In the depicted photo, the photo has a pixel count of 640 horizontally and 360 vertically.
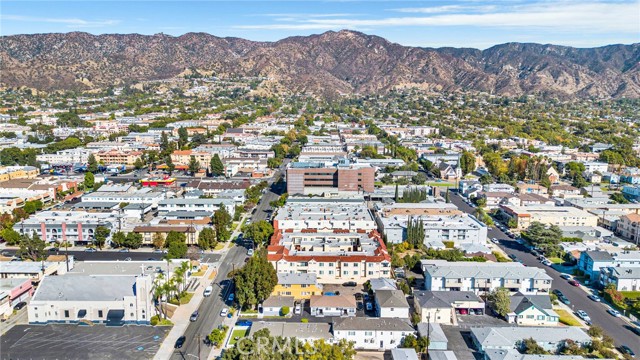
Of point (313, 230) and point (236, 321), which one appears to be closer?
point (236, 321)

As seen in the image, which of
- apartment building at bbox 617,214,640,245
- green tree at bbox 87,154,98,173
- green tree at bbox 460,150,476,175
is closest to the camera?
apartment building at bbox 617,214,640,245

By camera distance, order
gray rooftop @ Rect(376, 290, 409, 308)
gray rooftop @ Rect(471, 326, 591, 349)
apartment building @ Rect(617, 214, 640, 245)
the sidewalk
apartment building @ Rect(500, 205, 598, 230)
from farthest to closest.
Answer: apartment building @ Rect(500, 205, 598, 230) → apartment building @ Rect(617, 214, 640, 245) → gray rooftop @ Rect(376, 290, 409, 308) → gray rooftop @ Rect(471, 326, 591, 349) → the sidewalk

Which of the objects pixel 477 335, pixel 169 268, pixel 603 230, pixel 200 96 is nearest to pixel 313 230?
pixel 169 268

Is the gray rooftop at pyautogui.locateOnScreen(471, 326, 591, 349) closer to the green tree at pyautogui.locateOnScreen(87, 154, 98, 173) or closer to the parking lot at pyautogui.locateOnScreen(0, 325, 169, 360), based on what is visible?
the parking lot at pyautogui.locateOnScreen(0, 325, 169, 360)

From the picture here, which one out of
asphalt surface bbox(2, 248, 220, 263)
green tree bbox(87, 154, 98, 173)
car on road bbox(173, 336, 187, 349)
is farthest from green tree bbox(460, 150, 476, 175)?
car on road bbox(173, 336, 187, 349)

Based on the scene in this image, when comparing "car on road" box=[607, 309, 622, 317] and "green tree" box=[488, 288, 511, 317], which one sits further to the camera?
"car on road" box=[607, 309, 622, 317]

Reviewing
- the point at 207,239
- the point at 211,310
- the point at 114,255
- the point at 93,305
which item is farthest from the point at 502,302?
the point at 114,255

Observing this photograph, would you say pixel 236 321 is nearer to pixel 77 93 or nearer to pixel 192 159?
pixel 192 159

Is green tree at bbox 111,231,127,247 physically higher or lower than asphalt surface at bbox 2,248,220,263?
higher
